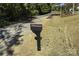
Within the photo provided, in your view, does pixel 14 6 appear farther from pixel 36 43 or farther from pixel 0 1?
pixel 36 43

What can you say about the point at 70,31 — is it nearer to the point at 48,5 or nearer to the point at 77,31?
the point at 77,31

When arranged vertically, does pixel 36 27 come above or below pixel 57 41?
above

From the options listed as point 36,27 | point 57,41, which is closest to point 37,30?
point 36,27

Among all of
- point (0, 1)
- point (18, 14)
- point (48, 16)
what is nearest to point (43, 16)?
point (48, 16)

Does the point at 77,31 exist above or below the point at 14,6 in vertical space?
below

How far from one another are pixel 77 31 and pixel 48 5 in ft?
1.43

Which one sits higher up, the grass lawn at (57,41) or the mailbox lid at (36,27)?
the mailbox lid at (36,27)

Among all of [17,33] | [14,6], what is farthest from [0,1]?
[17,33]

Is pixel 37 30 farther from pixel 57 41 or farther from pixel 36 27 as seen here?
pixel 57 41

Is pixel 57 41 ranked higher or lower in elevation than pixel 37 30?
lower

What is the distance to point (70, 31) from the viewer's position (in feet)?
11.8

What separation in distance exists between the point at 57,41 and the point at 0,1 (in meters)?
0.78

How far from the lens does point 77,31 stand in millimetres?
3580

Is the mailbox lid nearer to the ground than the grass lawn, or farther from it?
farther from it
